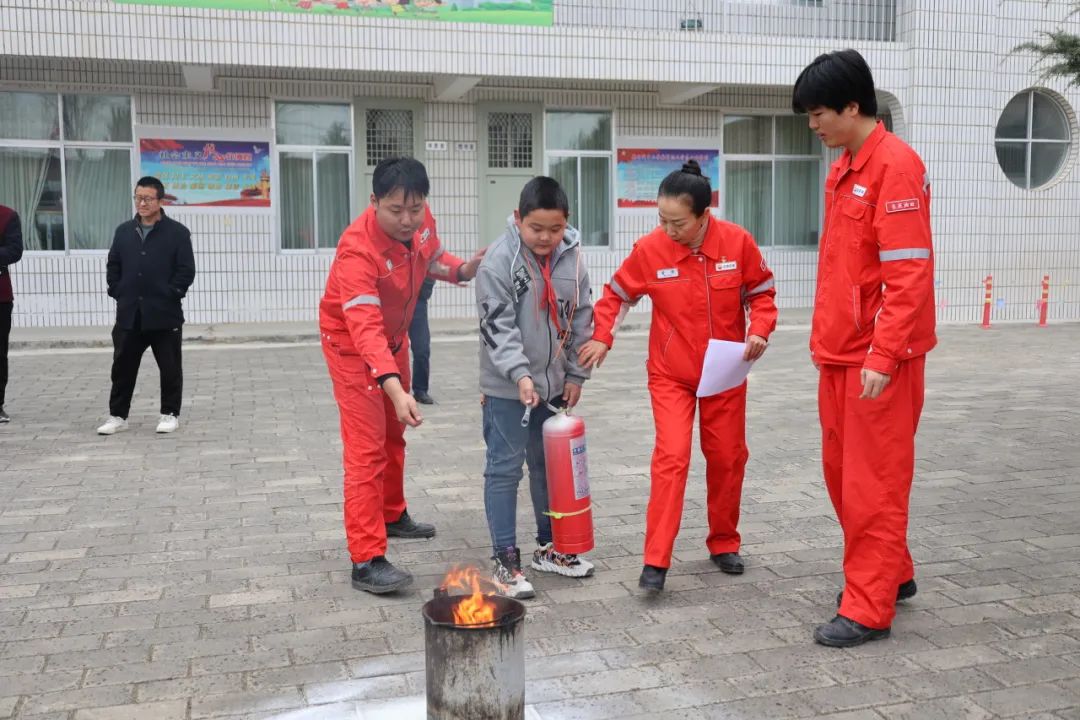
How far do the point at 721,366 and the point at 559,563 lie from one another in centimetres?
110

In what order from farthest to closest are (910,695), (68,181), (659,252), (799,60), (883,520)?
(799,60), (68,181), (659,252), (883,520), (910,695)

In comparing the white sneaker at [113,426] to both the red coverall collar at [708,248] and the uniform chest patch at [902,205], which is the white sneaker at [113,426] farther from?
the uniform chest patch at [902,205]

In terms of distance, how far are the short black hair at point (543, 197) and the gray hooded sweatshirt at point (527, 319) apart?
0.56ft

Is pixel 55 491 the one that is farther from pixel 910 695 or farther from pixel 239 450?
pixel 910 695

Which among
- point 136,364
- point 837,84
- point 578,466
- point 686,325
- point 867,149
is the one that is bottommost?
point 578,466

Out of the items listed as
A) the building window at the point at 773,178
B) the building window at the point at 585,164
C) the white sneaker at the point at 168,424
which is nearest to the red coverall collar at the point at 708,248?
the white sneaker at the point at 168,424

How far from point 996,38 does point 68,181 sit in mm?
14793

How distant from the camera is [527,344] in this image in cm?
442

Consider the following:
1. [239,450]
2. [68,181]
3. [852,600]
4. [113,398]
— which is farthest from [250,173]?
[852,600]

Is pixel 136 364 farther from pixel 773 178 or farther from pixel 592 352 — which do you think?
pixel 773 178

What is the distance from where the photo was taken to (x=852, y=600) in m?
3.86

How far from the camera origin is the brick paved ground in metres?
3.43

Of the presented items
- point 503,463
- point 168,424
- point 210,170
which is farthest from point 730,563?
point 210,170

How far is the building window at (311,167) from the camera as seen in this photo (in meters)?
16.2
